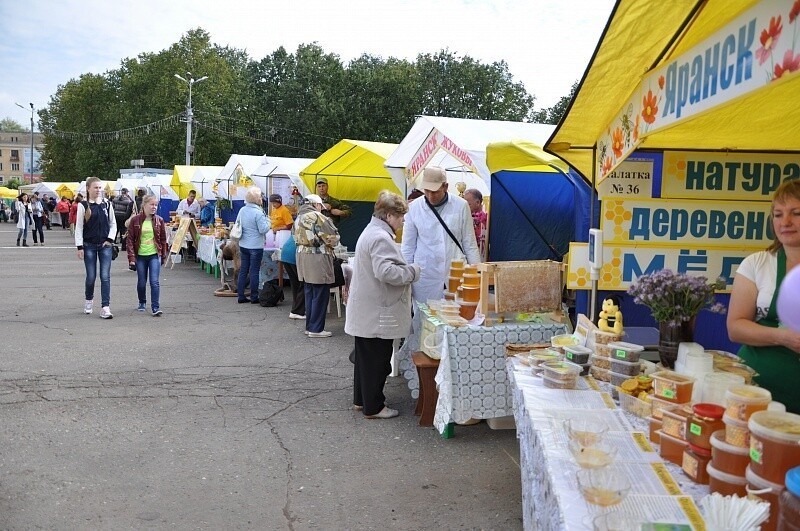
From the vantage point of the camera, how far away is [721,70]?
2.19 meters

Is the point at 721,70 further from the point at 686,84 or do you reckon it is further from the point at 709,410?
the point at 709,410

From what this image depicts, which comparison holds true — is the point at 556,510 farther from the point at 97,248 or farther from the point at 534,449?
the point at 97,248

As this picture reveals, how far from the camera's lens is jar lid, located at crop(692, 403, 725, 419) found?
80.1 inches

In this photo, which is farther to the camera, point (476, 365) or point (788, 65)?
point (476, 365)

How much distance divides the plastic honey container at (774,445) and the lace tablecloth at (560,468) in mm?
299

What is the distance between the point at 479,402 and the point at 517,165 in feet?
8.06

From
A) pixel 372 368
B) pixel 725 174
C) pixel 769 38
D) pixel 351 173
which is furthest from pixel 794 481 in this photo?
pixel 351 173

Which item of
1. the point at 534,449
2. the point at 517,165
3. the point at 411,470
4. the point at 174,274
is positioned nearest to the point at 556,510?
the point at 534,449

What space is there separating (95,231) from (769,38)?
28.5 ft

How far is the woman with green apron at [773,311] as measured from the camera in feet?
8.57

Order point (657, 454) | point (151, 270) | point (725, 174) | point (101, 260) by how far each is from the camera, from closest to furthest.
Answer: point (657, 454) < point (725, 174) < point (101, 260) < point (151, 270)

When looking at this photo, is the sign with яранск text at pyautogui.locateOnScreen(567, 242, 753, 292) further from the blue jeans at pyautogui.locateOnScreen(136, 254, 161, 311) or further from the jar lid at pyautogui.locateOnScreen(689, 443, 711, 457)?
the blue jeans at pyautogui.locateOnScreen(136, 254, 161, 311)

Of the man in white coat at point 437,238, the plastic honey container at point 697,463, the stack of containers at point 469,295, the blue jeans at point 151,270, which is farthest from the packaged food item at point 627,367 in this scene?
the blue jeans at point 151,270

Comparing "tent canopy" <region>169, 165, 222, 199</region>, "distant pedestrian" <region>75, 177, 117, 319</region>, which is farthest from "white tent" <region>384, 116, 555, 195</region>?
"tent canopy" <region>169, 165, 222, 199</region>
